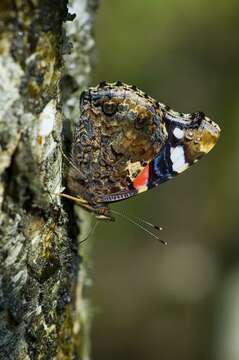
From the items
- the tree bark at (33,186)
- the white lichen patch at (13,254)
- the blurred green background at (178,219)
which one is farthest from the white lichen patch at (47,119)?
the blurred green background at (178,219)

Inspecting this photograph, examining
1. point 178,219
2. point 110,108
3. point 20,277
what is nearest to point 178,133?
point 110,108

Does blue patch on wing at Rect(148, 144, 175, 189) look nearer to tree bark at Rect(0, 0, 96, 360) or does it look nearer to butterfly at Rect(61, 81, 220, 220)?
butterfly at Rect(61, 81, 220, 220)

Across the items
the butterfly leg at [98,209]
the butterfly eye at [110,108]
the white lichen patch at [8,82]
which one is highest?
the white lichen patch at [8,82]

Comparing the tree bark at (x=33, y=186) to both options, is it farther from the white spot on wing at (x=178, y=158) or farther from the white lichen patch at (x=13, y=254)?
the white spot on wing at (x=178, y=158)

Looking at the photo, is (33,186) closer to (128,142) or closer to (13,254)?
(13,254)

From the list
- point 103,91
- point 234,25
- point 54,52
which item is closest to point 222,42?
point 234,25

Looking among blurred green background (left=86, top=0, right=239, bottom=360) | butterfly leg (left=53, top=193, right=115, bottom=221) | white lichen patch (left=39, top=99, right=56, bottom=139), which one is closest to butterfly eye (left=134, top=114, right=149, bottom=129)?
butterfly leg (left=53, top=193, right=115, bottom=221)
